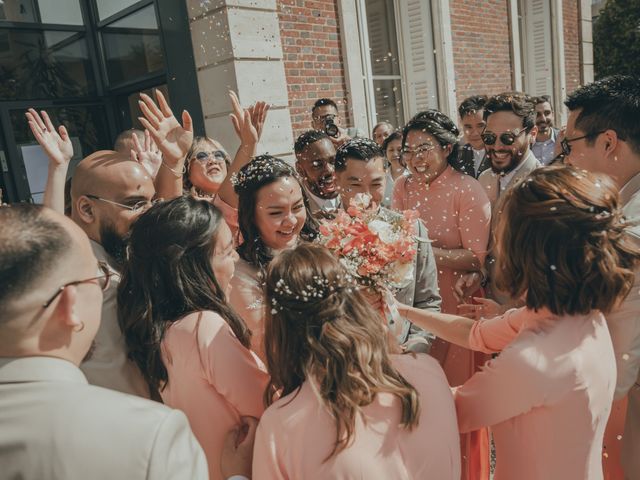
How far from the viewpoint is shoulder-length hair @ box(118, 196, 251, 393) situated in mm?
1716

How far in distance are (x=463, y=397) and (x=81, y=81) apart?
6371mm

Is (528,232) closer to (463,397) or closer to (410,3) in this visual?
(463,397)

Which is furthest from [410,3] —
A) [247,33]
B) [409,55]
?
[247,33]

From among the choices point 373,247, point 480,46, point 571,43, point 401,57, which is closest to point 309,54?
point 401,57

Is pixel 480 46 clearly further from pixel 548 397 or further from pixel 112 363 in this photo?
pixel 112 363

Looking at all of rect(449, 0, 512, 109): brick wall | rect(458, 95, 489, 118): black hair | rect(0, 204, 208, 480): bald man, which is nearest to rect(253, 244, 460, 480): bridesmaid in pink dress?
rect(0, 204, 208, 480): bald man

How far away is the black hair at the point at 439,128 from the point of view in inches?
127

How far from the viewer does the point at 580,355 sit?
1.49m

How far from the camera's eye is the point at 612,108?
90.1 inches

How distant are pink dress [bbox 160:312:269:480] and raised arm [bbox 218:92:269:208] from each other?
1.95m

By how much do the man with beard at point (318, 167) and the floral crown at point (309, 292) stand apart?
2138mm

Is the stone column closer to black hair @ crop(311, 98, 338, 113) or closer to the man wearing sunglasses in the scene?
black hair @ crop(311, 98, 338, 113)

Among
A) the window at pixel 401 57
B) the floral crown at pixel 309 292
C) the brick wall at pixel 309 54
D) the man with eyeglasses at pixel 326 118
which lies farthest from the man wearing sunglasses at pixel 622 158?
the window at pixel 401 57

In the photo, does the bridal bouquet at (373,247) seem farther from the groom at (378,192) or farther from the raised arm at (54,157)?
the raised arm at (54,157)
